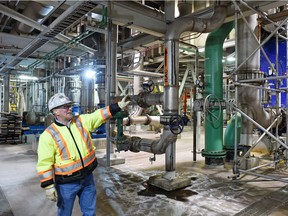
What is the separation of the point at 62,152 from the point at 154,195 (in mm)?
1641

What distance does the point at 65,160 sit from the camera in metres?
1.88

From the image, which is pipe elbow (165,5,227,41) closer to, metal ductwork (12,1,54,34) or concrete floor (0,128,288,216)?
concrete floor (0,128,288,216)

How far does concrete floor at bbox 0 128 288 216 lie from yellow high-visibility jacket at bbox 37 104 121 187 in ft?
2.98

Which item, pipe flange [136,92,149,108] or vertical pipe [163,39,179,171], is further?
pipe flange [136,92,149,108]

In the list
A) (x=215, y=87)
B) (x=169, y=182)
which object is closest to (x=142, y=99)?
(x=169, y=182)

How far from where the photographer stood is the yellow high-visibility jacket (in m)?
1.81

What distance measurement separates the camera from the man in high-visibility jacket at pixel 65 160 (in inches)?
71.7

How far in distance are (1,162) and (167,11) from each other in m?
4.53

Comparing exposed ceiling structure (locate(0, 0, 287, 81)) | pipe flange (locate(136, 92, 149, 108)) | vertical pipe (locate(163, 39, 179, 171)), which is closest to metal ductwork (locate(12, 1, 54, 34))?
exposed ceiling structure (locate(0, 0, 287, 81))

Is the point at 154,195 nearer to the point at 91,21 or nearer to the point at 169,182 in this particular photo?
the point at 169,182

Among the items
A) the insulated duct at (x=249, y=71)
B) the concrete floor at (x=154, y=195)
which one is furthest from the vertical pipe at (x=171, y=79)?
the insulated duct at (x=249, y=71)

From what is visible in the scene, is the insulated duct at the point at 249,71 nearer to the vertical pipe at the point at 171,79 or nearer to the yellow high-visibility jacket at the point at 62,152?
the vertical pipe at the point at 171,79

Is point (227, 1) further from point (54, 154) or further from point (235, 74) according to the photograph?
point (54, 154)

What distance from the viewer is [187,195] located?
121 inches
